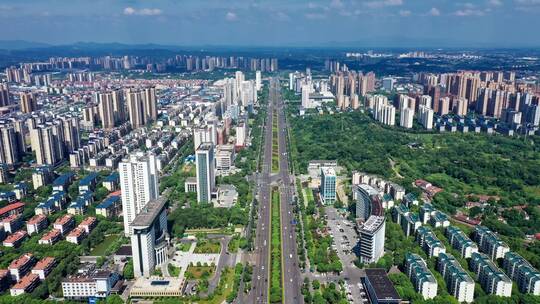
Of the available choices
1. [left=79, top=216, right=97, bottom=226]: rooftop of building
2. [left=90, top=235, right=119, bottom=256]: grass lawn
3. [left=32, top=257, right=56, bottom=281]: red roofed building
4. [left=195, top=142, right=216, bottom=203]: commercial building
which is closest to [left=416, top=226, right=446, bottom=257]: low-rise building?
[left=195, top=142, right=216, bottom=203]: commercial building

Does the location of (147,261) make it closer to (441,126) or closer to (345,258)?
(345,258)

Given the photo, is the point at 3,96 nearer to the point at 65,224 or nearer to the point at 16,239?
the point at 65,224

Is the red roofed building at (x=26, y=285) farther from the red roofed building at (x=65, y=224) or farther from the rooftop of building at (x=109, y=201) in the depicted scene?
the rooftop of building at (x=109, y=201)

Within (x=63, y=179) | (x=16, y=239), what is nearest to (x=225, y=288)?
(x=16, y=239)

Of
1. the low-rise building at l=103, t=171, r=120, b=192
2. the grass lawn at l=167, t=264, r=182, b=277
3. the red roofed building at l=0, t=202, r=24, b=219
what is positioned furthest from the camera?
the low-rise building at l=103, t=171, r=120, b=192

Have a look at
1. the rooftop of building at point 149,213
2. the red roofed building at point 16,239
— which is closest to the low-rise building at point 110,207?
the red roofed building at point 16,239

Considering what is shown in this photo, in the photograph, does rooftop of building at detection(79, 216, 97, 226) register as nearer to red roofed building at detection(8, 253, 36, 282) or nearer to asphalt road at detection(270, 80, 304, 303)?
red roofed building at detection(8, 253, 36, 282)
